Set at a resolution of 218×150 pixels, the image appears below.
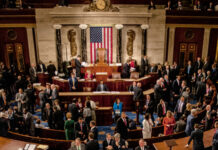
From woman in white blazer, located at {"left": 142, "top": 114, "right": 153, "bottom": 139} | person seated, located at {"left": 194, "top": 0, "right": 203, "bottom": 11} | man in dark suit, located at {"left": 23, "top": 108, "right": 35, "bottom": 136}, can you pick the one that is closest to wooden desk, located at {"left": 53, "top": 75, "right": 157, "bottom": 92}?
man in dark suit, located at {"left": 23, "top": 108, "right": 35, "bottom": 136}

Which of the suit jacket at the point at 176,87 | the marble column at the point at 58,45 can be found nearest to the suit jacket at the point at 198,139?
the suit jacket at the point at 176,87

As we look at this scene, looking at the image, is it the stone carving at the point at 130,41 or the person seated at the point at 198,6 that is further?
the person seated at the point at 198,6

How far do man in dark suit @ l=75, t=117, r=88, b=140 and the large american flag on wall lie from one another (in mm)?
7367

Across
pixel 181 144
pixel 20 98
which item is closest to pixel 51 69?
pixel 20 98

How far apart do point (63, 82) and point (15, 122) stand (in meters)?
3.95

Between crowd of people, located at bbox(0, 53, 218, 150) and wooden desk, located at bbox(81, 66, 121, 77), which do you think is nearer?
crowd of people, located at bbox(0, 53, 218, 150)

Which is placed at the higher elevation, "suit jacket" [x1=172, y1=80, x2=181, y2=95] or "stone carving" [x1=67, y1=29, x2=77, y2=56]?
"stone carving" [x1=67, y1=29, x2=77, y2=56]

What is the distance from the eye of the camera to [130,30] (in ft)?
46.8

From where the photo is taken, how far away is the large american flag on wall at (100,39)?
13.9m

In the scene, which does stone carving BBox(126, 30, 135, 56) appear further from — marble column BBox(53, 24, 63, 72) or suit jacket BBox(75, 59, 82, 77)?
marble column BBox(53, 24, 63, 72)

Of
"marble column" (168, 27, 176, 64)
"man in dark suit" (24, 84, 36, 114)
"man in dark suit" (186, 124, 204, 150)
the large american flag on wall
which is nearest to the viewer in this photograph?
"man in dark suit" (186, 124, 204, 150)

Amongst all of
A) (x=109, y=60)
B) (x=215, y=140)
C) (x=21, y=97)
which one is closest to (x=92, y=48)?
(x=109, y=60)

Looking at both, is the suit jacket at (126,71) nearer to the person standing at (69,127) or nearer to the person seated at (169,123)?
the person seated at (169,123)

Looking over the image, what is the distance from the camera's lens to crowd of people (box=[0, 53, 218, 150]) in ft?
23.5
